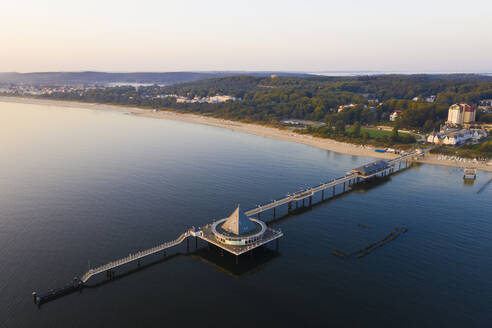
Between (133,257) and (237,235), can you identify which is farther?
(237,235)

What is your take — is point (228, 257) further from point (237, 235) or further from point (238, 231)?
point (238, 231)

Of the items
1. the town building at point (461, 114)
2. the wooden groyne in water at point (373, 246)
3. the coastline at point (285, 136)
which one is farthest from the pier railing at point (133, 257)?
the town building at point (461, 114)

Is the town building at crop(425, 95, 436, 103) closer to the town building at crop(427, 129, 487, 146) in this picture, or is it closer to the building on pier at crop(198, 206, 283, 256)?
the town building at crop(427, 129, 487, 146)

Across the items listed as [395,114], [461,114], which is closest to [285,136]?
[395,114]

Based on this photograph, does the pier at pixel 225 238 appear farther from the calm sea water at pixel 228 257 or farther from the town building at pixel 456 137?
the town building at pixel 456 137

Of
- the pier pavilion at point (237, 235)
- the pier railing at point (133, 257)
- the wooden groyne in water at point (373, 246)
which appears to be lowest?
the wooden groyne in water at point (373, 246)

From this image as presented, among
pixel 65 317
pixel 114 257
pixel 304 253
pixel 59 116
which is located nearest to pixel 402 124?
pixel 304 253

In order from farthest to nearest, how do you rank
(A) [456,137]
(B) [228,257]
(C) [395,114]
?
1. (C) [395,114]
2. (A) [456,137]
3. (B) [228,257]

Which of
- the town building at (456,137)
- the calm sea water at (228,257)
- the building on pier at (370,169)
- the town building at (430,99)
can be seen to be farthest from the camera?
the town building at (430,99)

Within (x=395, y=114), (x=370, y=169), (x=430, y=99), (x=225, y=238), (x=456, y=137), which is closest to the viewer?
(x=225, y=238)
